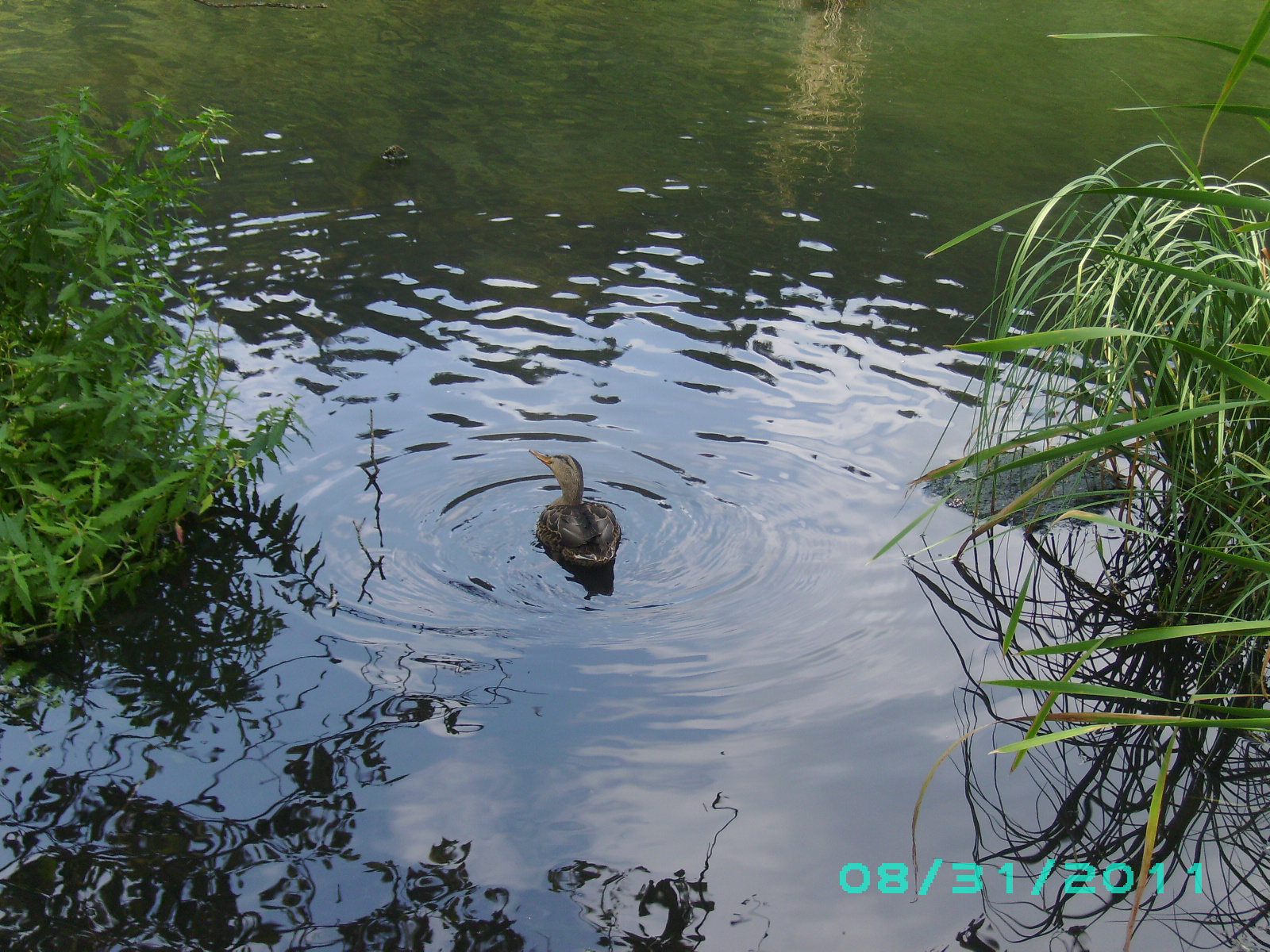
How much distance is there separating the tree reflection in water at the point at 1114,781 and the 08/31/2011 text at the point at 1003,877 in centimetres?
3

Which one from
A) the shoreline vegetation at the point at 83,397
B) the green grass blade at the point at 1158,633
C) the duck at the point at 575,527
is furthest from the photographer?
the duck at the point at 575,527

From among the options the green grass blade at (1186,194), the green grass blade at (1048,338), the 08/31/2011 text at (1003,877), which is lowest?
the 08/31/2011 text at (1003,877)

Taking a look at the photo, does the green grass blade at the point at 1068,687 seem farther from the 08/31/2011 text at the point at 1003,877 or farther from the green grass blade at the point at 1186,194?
the green grass blade at the point at 1186,194

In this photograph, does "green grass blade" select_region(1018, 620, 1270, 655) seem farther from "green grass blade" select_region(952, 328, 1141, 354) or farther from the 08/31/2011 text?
the 08/31/2011 text

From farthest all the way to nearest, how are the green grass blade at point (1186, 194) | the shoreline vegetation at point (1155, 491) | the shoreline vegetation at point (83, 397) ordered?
the shoreline vegetation at point (83, 397) < the shoreline vegetation at point (1155, 491) < the green grass blade at point (1186, 194)

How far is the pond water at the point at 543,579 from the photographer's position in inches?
142

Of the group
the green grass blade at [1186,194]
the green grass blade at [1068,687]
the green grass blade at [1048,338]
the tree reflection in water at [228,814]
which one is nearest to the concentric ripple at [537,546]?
the tree reflection in water at [228,814]

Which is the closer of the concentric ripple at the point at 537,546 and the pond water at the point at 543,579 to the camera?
the pond water at the point at 543,579

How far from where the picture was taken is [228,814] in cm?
382

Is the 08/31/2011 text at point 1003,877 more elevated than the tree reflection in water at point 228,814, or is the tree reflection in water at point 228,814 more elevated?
the 08/31/2011 text at point 1003,877

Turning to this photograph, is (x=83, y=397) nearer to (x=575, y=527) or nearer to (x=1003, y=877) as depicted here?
(x=575, y=527)

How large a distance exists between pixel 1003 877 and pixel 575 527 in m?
2.65

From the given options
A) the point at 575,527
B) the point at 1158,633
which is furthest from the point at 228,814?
the point at 1158,633

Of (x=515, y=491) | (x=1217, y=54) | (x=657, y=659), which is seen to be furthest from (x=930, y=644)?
(x=1217, y=54)
